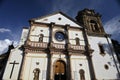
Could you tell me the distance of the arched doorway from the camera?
50.9 feet

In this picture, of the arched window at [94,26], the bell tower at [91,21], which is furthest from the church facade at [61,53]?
the arched window at [94,26]

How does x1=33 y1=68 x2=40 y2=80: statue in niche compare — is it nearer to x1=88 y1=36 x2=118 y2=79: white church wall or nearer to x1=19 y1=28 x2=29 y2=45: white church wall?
x1=19 y1=28 x2=29 y2=45: white church wall

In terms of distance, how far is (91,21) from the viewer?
2378 centimetres

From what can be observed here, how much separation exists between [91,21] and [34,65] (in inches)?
583

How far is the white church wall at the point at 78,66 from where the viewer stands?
15789mm

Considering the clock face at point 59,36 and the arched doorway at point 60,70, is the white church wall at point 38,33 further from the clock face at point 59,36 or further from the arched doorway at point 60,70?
the arched doorway at point 60,70

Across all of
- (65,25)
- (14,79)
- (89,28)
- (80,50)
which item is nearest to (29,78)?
(14,79)

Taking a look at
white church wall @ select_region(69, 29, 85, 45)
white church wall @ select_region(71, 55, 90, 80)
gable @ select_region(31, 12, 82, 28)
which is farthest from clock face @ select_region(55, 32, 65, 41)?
white church wall @ select_region(71, 55, 90, 80)

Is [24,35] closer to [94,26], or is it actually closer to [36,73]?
[36,73]

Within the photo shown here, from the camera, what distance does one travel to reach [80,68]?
54.0 feet

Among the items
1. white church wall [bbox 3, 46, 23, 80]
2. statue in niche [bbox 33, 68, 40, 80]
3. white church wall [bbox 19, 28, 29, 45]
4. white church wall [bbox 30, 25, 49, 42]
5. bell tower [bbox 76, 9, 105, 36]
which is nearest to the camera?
white church wall [bbox 3, 46, 23, 80]

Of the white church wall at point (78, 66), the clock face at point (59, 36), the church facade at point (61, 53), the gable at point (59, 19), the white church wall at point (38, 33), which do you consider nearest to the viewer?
the church facade at point (61, 53)

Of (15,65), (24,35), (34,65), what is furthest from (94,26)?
(15,65)

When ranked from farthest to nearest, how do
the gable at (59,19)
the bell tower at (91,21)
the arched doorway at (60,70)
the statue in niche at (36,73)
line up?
the bell tower at (91,21), the gable at (59,19), the arched doorway at (60,70), the statue in niche at (36,73)
